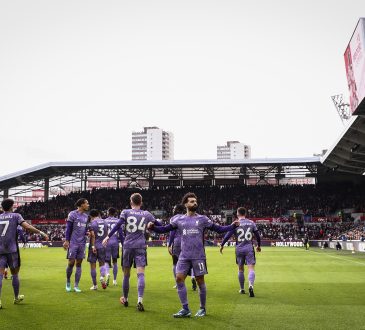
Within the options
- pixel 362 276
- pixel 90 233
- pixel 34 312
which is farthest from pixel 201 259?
pixel 362 276

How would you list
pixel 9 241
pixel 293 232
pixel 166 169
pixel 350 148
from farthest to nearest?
1. pixel 166 169
2. pixel 293 232
3. pixel 350 148
4. pixel 9 241

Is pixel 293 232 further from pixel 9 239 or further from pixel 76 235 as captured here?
pixel 9 239

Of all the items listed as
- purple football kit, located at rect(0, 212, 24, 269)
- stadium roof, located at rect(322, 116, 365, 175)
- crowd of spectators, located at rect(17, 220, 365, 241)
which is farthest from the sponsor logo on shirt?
crowd of spectators, located at rect(17, 220, 365, 241)

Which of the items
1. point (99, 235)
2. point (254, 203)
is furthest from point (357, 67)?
point (254, 203)

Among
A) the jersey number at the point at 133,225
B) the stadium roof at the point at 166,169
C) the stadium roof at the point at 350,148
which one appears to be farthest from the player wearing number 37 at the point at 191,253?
the stadium roof at the point at 166,169

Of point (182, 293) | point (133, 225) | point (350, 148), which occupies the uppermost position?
point (350, 148)

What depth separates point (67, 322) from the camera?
866 cm

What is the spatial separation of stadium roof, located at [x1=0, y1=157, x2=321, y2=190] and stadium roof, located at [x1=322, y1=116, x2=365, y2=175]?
16.6 ft

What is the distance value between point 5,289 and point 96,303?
441 cm

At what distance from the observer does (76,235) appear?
522 inches

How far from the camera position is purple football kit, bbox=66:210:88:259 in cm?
1310

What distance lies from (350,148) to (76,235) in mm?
38714

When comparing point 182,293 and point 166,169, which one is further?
point 166,169

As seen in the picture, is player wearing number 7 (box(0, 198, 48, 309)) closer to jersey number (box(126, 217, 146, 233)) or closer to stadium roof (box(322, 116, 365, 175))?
jersey number (box(126, 217, 146, 233))
